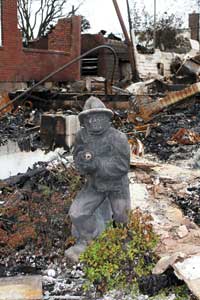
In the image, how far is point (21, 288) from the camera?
3717mm

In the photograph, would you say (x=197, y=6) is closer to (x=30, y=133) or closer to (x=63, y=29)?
(x=63, y=29)

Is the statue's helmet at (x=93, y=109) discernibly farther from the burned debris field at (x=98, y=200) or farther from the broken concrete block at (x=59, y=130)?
the broken concrete block at (x=59, y=130)

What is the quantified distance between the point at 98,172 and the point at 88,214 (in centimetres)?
44

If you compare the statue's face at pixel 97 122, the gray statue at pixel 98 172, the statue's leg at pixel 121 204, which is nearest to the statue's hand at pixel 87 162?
the gray statue at pixel 98 172

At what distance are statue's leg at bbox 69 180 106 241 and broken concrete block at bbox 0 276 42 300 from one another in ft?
2.06

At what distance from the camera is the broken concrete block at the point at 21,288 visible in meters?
3.60

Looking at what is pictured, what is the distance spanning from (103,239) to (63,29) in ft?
50.3

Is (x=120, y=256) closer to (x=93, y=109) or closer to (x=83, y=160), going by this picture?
(x=83, y=160)

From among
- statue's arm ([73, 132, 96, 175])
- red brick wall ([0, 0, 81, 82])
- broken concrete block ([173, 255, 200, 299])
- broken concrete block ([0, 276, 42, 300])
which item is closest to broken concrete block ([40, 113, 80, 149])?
statue's arm ([73, 132, 96, 175])

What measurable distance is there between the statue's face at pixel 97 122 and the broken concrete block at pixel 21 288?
1354 millimetres

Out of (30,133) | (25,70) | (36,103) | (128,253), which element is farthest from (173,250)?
(25,70)

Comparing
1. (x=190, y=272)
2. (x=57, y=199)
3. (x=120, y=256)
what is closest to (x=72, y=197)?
(x=57, y=199)

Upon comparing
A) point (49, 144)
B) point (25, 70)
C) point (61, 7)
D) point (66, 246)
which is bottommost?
point (66, 246)

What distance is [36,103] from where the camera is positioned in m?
12.9
